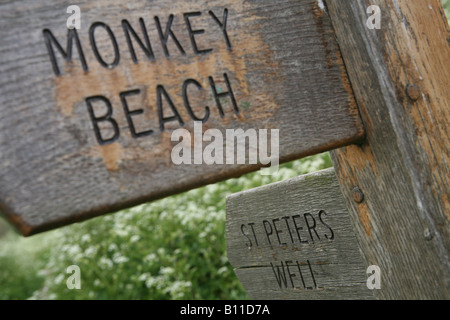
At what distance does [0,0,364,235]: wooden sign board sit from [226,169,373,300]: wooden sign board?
452 millimetres

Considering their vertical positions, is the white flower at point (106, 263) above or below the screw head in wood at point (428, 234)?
below

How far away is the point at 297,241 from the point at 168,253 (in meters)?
2.78

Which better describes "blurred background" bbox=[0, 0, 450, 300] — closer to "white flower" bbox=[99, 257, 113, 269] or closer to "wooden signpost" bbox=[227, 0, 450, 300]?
"white flower" bbox=[99, 257, 113, 269]

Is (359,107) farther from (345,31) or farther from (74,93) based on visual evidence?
(74,93)

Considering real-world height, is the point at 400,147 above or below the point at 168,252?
above

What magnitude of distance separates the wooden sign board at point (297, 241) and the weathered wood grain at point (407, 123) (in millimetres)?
329

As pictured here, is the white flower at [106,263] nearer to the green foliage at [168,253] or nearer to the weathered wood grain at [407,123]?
the green foliage at [168,253]

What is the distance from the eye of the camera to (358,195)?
1.29m

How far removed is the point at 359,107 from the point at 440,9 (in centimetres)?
31

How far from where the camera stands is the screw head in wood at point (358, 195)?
1.29 m

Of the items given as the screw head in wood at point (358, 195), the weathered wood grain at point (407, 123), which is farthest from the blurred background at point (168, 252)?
the weathered wood grain at point (407, 123)

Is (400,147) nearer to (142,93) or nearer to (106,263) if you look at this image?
(142,93)

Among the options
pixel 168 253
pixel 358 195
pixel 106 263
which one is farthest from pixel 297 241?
pixel 106 263
